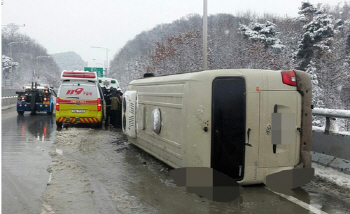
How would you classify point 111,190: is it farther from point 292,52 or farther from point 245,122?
point 292,52

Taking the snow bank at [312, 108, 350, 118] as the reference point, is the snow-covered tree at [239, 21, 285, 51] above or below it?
above

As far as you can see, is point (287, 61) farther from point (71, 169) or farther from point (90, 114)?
point (71, 169)

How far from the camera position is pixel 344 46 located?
4525 centimetres

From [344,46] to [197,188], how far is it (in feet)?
146

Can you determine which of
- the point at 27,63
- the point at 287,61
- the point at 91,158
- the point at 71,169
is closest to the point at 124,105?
the point at 91,158

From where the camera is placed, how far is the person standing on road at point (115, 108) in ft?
53.5

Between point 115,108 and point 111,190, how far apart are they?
1038 cm

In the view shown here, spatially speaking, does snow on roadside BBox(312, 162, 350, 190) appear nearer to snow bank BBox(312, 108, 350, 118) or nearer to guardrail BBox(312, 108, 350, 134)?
guardrail BBox(312, 108, 350, 134)

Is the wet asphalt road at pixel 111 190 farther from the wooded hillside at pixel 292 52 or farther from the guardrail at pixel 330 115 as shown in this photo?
the wooded hillside at pixel 292 52

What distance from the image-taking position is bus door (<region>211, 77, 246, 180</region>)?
607 cm

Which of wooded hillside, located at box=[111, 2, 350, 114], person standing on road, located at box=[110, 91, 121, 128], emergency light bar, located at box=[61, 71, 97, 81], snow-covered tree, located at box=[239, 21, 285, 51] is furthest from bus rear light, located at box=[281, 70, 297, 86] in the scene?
snow-covered tree, located at box=[239, 21, 285, 51]

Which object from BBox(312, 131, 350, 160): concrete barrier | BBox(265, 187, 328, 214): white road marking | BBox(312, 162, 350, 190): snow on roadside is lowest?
BBox(265, 187, 328, 214): white road marking

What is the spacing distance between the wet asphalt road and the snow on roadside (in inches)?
7.2

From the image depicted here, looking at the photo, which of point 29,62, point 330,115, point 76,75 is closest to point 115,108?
point 76,75
